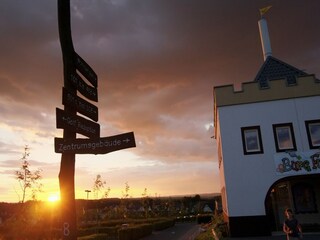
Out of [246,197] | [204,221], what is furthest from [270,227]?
[204,221]

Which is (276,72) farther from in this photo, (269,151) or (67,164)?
(67,164)

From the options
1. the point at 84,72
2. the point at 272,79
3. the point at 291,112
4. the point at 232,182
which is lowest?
the point at 232,182

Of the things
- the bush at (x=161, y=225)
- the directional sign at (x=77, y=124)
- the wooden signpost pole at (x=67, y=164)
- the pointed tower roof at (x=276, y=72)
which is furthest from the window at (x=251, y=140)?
the bush at (x=161, y=225)

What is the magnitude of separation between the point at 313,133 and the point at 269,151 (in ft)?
8.63

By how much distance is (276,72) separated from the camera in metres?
20.5

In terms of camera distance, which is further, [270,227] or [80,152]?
[270,227]

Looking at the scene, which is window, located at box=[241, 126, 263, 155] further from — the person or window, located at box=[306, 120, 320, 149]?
the person

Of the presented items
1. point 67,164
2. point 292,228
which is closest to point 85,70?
point 67,164

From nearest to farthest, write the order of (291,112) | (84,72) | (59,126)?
(59,126) < (84,72) < (291,112)

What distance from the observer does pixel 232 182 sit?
17.6 metres

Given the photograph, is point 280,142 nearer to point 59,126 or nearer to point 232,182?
point 232,182

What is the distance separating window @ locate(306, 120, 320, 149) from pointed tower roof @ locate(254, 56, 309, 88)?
301 cm

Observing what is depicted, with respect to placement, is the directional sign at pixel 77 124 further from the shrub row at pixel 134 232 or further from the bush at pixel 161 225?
the bush at pixel 161 225

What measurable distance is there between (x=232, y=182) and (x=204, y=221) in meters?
32.6
